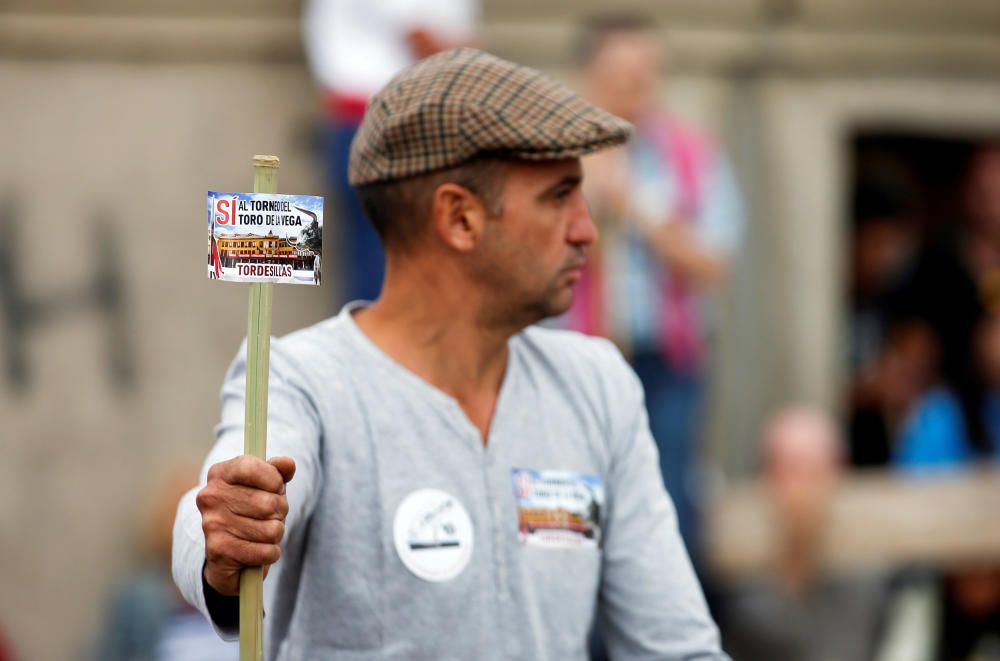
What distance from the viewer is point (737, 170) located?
23.9 feet

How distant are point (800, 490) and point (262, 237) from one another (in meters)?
4.29

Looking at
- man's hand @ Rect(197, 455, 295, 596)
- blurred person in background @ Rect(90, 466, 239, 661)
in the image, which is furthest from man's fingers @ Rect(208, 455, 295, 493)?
blurred person in background @ Rect(90, 466, 239, 661)

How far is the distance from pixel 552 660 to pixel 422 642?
0.86 ft

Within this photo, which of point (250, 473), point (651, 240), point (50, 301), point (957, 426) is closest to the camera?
point (250, 473)

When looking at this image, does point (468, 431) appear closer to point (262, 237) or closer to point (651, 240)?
point (262, 237)

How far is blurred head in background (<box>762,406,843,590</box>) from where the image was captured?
6.44 metres

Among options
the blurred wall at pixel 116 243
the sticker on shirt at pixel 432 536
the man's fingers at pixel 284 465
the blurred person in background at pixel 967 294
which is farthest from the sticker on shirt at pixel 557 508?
the blurred person in background at pixel 967 294

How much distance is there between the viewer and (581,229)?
3168 mm

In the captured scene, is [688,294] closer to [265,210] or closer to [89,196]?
[89,196]

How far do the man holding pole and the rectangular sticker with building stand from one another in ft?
1.11

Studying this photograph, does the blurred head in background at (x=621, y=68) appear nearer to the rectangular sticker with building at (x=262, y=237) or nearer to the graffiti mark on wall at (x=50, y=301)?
the graffiti mark on wall at (x=50, y=301)

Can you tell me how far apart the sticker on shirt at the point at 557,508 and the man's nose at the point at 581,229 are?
0.43 metres

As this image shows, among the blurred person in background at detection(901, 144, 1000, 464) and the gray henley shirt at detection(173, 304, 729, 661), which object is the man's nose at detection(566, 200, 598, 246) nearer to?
the gray henley shirt at detection(173, 304, 729, 661)

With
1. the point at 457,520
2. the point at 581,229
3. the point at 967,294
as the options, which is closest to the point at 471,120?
the point at 581,229
